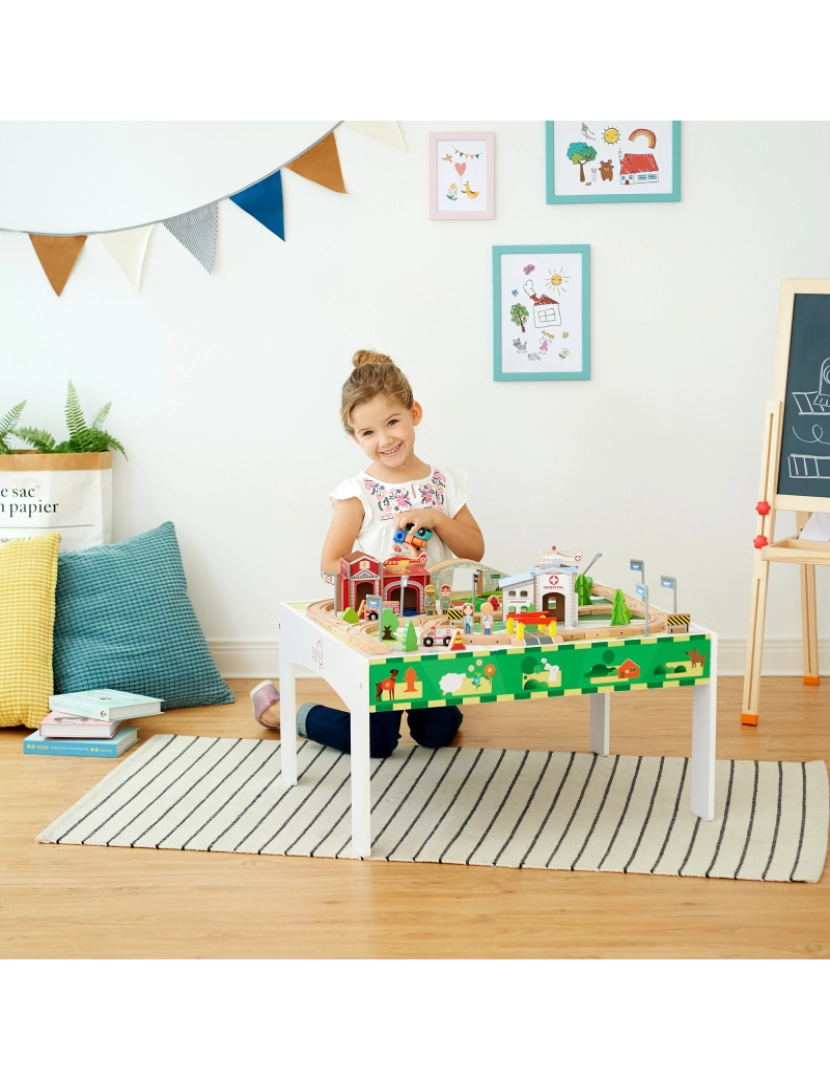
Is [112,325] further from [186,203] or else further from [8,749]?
[8,749]

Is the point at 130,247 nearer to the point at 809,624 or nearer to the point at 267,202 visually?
the point at 267,202

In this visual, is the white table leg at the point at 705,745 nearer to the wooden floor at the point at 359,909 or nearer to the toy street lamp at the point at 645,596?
the toy street lamp at the point at 645,596

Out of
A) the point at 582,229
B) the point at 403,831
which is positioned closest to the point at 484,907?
the point at 403,831

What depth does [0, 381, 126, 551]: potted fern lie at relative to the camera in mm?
3229

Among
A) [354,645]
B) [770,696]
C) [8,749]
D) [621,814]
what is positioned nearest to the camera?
[354,645]

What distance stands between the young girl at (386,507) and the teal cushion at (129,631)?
0.57 meters

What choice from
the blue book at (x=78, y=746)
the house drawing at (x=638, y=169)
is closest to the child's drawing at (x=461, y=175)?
the house drawing at (x=638, y=169)

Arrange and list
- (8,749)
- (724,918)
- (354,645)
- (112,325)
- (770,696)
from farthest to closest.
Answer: (112,325) → (770,696) → (8,749) → (354,645) → (724,918)

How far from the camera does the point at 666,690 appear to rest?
3201 mm

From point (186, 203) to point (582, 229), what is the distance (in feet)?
4.02

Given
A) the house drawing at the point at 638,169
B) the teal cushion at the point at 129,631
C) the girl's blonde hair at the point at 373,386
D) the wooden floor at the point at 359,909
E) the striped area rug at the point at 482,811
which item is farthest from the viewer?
the house drawing at the point at 638,169

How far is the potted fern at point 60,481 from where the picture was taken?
10.6 ft

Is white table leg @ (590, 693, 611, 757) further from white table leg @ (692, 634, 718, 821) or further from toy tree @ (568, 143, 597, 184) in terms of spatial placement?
toy tree @ (568, 143, 597, 184)

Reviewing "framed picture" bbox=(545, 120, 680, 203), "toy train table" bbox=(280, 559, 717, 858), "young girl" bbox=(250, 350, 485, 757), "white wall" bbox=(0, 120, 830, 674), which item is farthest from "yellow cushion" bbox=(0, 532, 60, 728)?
"framed picture" bbox=(545, 120, 680, 203)
